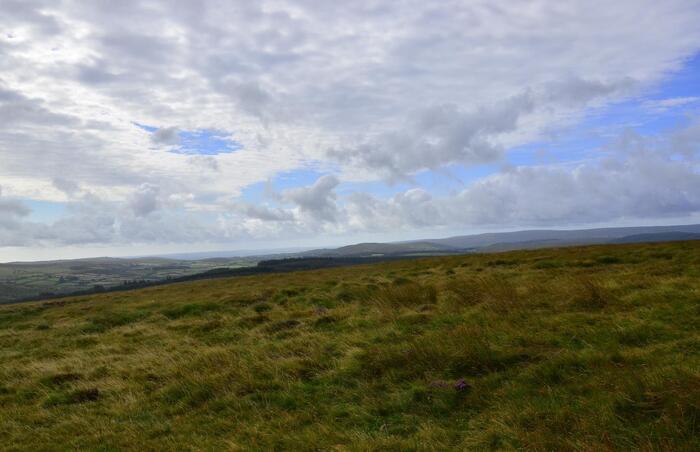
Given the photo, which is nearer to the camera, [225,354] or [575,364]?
[575,364]

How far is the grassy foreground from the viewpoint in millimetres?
5980

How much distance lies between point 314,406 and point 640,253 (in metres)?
26.7

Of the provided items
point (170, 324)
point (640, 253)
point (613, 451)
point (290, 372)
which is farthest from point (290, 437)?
point (640, 253)

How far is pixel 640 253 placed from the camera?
1052 inches

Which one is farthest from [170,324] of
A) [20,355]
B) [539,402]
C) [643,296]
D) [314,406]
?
[643,296]

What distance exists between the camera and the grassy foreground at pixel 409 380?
598 centimetres

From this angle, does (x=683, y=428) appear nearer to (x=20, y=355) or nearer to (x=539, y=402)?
(x=539, y=402)

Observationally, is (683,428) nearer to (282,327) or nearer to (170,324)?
(282,327)

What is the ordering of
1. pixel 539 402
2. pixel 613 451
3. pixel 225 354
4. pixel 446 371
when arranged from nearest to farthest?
pixel 613 451
pixel 539 402
pixel 446 371
pixel 225 354

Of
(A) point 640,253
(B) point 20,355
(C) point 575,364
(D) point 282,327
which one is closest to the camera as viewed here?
(C) point 575,364

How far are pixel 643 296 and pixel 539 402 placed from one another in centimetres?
753

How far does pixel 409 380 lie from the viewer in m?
8.64

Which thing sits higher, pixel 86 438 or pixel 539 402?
pixel 539 402

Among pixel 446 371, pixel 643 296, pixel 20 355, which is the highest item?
pixel 643 296
